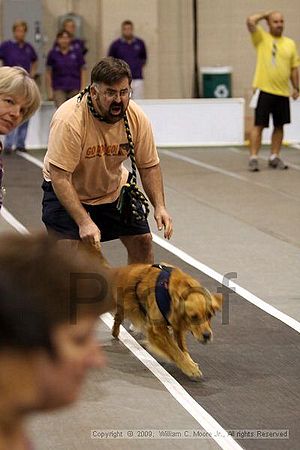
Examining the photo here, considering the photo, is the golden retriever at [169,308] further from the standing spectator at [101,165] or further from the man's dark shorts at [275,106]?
the man's dark shorts at [275,106]

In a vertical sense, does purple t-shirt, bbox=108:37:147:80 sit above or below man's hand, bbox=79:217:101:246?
above

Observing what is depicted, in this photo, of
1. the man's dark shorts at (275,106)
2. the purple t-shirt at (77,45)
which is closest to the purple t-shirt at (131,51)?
the purple t-shirt at (77,45)

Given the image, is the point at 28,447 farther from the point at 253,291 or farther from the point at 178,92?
the point at 178,92

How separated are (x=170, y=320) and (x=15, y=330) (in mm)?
4304

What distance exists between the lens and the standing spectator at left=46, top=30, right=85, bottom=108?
683 inches

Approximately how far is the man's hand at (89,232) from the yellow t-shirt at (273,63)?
8.87 m

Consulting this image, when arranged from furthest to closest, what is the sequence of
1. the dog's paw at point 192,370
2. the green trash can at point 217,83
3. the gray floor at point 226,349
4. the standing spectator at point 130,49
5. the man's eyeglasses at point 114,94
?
1. the green trash can at point 217,83
2. the standing spectator at point 130,49
3. the man's eyeglasses at point 114,94
4. the dog's paw at point 192,370
5. the gray floor at point 226,349

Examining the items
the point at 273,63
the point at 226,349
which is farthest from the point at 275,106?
the point at 226,349

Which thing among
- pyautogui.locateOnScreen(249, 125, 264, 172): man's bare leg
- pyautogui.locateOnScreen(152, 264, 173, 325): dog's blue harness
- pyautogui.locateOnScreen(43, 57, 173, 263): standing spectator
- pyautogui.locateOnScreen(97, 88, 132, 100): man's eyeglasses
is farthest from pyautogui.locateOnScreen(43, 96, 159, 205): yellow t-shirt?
pyautogui.locateOnScreen(249, 125, 264, 172): man's bare leg

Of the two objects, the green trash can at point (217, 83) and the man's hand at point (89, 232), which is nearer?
the man's hand at point (89, 232)

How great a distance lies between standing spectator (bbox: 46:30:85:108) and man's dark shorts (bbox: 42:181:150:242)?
11.2 metres

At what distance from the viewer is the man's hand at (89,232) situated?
5898 millimetres

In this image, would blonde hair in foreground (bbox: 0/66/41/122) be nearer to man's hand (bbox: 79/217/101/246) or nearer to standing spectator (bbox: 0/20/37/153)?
man's hand (bbox: 79/217/101/246)

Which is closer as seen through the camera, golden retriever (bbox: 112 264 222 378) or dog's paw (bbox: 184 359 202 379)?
golden retriever (bbox: 112 264 222 378)
